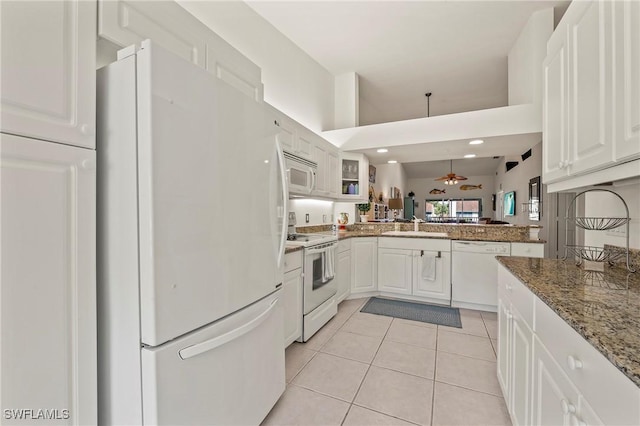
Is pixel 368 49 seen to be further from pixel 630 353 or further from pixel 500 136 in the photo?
pixel 630 353

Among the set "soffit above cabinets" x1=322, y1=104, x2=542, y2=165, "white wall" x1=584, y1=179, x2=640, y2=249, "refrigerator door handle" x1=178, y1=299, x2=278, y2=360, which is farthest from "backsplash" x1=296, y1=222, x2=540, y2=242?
"refrigerator door handle" x1=178, y1=299, x2=278, y2=360

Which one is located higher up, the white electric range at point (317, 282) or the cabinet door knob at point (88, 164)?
the cabinet door knob at point (88, 164)

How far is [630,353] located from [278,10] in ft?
11.2

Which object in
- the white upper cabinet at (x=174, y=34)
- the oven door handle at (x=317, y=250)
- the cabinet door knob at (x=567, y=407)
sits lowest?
the cabinet door knob at (x=567, y=407)

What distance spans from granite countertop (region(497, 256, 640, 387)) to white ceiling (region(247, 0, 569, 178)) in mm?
2327

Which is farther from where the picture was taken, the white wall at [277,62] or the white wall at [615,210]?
the white wall at [277,62]

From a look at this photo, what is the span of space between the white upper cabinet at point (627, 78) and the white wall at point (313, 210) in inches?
103

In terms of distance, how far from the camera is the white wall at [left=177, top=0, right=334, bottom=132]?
2380mm

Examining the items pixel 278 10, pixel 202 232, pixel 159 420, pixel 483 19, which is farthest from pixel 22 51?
pixel 483 19

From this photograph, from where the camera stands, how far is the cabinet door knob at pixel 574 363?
744 millimetres

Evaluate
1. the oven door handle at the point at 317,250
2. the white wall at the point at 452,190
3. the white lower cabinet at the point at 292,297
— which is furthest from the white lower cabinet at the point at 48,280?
the white wall at the point at 452,190

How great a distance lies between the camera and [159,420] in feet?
3.12

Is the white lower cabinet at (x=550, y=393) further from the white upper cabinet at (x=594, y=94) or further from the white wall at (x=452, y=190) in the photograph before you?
the white wall at (x=452, y=190)

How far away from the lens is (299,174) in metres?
2.81
